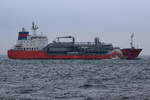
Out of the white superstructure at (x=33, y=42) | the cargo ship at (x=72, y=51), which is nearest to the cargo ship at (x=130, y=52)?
the cargo ship at (x=72, y=51)

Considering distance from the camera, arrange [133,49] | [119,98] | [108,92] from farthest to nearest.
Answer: [133,49] → [108,92] → [119,98]

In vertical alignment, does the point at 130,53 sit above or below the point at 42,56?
above

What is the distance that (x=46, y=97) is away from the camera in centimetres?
1984

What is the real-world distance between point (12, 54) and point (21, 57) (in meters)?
2.73

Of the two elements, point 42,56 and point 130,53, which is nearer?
point 130,53

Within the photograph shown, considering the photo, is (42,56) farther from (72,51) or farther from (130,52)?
(130,52)

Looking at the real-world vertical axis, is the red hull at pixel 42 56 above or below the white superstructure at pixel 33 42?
below

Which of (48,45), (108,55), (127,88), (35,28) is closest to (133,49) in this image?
(108,55)

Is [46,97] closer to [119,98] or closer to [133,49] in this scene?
Result: [119,98]

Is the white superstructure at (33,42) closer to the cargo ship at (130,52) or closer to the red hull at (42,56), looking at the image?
the red hull at (42,56)

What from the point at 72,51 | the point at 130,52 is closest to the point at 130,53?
the point at 130,52

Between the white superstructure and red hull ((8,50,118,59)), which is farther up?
the white superstructure

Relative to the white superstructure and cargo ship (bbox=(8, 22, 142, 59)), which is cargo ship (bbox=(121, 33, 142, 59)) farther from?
the white superstructure

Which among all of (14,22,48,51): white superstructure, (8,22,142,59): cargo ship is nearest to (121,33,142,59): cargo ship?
(8,22,142,59): cargo ship
